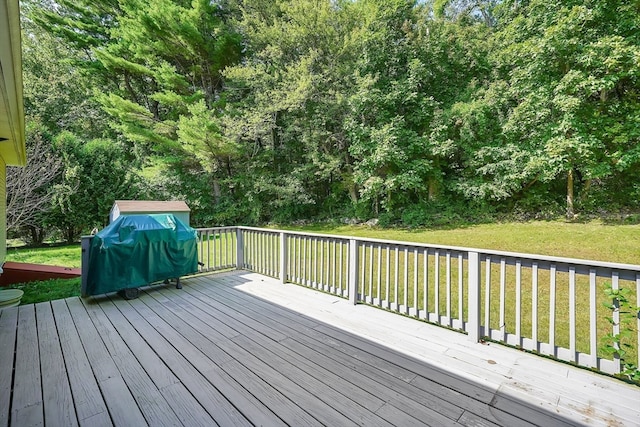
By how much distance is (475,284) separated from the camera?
8.36ft

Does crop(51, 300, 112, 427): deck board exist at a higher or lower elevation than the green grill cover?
lower

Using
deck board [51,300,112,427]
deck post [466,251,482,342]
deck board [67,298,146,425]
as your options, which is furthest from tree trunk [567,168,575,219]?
deck board [51,300,112,427]

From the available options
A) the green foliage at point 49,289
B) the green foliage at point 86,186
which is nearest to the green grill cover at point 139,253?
the green foliage at point 49,289

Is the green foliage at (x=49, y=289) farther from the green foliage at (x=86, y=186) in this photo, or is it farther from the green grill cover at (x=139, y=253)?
the green foliage at (x=86, y=186)

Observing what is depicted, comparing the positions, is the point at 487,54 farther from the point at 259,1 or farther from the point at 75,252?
the point at 75,252

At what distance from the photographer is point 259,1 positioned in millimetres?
12320

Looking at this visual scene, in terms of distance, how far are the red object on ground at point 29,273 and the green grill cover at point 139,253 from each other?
234cm

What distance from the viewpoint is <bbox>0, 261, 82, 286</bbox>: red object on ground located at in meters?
4.67

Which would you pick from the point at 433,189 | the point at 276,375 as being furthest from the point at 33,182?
the point at 433,189

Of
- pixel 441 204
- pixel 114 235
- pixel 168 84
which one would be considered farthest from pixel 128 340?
pixel 168 84

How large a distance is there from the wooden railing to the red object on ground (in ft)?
8.71

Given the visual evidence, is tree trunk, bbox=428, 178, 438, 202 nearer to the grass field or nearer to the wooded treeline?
the wooded treeline

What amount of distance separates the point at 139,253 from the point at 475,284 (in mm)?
3794

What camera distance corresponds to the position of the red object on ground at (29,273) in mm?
4672
